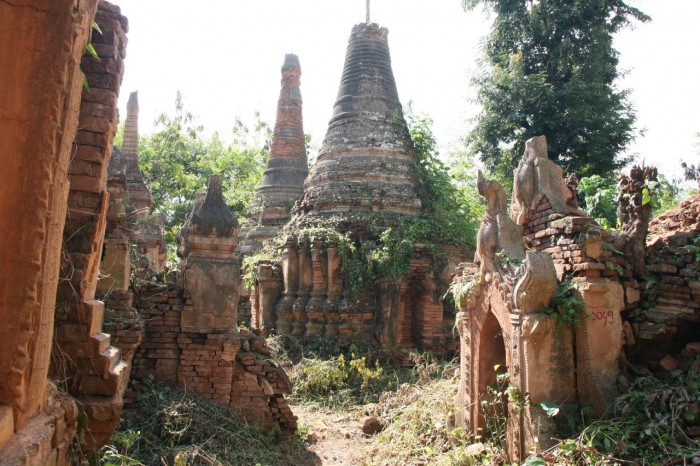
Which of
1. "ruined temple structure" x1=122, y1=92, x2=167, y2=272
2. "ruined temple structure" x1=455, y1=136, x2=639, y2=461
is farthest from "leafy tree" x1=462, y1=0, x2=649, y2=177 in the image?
"ruined temple structure" x1=455, y1=136, x2=639, y2=461

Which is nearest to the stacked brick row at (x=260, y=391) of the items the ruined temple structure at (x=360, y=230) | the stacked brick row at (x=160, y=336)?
the stacked brick row at (x=160, y=336)

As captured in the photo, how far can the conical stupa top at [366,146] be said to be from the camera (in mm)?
14664

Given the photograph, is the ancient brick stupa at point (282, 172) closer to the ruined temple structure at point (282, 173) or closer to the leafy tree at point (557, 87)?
the ruined temple structure at point (282, 173)

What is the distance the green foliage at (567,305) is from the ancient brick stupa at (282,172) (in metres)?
12.6

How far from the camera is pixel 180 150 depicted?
29.8 metres

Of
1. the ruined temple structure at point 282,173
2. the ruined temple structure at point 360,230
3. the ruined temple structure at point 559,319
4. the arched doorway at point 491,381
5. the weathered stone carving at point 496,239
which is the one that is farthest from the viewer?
the ruined temple structure at point 282,173

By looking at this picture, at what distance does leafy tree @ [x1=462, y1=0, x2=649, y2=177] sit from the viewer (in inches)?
667

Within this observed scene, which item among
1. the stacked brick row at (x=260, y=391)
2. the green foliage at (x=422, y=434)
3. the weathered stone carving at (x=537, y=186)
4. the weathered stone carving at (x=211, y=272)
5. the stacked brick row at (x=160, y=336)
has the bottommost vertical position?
the green foliage at (x=422, y=434)

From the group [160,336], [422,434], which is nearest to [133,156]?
[160,336]

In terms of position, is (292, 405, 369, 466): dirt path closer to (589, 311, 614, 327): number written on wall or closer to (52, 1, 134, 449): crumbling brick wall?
(589, 311, 614, 327): number written on wall

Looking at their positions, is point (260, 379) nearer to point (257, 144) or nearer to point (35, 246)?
point (35, 246)

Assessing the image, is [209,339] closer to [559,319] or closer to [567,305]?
[559,319]

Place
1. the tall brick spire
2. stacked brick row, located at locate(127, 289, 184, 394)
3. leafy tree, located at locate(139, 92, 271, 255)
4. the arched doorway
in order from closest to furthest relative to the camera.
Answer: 1. the arched doorway
2. stacked brick row, located at locate(127, 289, 184, 394)
3. the tall brick spire
4. leafy tree, located at locate(139, 92, 271, 255)

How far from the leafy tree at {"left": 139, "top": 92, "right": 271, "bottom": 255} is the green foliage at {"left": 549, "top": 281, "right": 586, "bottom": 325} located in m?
21.0
